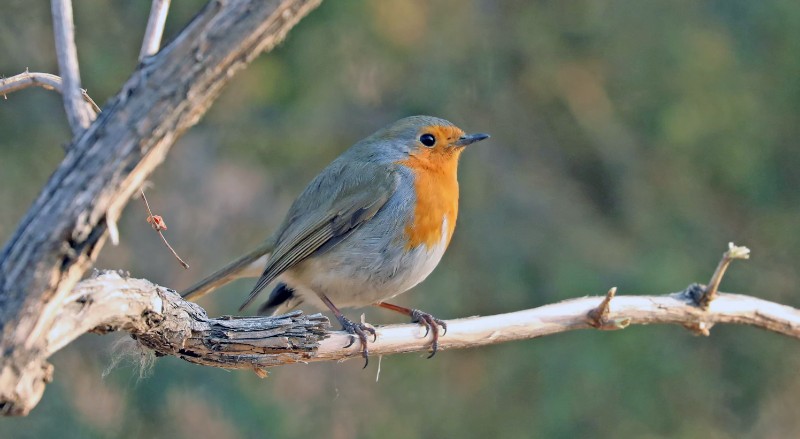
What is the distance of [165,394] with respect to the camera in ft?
17.9

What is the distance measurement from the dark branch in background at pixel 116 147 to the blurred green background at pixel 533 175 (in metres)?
4.05

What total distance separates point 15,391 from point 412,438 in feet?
15.5

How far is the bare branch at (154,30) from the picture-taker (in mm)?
1892

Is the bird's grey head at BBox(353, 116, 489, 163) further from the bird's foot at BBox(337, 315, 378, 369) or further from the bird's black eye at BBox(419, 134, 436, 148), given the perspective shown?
the bird's foot at BBox(337, 315, 378, 369)

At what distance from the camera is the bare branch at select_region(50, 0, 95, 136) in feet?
6.10

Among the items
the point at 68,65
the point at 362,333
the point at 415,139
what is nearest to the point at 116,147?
the point at 68,65

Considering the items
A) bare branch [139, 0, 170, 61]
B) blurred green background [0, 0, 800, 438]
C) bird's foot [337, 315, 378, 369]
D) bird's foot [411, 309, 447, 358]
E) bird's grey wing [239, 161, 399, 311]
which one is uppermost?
blurred green background [0, 0, 800, 438]

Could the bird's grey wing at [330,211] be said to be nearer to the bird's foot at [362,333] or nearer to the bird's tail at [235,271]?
the bird's tail at [235,271]

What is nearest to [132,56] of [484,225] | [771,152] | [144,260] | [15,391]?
[144,260]

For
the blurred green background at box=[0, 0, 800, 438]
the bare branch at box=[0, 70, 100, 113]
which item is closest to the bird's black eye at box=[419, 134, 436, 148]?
the blurred green background at box=[0, 0, 800, 438]

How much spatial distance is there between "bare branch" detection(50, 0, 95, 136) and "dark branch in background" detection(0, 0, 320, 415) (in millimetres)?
134

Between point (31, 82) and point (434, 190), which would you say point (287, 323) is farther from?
point (434, 190)

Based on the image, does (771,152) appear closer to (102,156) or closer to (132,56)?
(132,56)

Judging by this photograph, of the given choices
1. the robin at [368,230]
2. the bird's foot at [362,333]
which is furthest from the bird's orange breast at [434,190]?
the bird's foot at [362,333]
